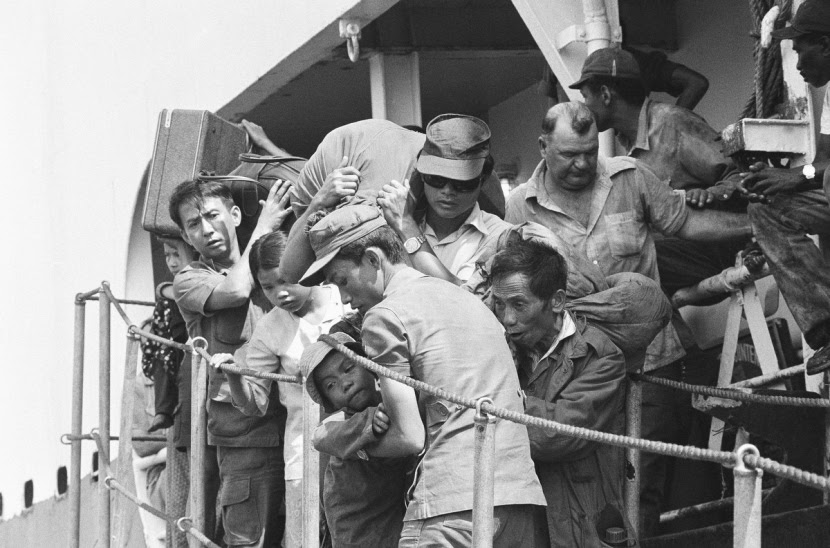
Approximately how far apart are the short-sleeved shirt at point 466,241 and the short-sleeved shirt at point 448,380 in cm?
102

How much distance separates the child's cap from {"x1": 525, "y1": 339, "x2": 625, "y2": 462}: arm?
552 millimetres

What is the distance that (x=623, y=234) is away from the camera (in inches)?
206

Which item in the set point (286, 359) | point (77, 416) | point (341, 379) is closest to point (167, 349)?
point (77, 416)

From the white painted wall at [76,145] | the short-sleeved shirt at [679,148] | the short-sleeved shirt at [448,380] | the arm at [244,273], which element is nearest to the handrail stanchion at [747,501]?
the short-sleeved shirt at [448,380]

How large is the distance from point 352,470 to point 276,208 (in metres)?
2.18

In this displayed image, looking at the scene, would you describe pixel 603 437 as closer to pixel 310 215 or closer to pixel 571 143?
pixel 310 215

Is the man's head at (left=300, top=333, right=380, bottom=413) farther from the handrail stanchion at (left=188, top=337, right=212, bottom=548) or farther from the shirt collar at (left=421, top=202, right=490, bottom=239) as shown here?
the handrail stanchion at (left=188, top=337, right=212, bottom=548)

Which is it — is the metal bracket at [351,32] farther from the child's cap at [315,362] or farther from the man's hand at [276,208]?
the child's cap at [315,362]

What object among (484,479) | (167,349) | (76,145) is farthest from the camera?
(76,145)

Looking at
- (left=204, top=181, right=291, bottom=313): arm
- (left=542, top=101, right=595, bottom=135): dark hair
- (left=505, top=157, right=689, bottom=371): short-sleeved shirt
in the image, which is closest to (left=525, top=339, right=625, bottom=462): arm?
(left=505, top=157, right=689, bottom=371): short-sleeved shirt

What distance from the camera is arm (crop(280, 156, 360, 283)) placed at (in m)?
4.74

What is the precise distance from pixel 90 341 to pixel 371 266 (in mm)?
8128

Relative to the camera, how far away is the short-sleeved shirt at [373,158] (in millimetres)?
5109

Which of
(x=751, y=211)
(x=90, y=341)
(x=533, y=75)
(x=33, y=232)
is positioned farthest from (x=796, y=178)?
(x=33, y=232)
